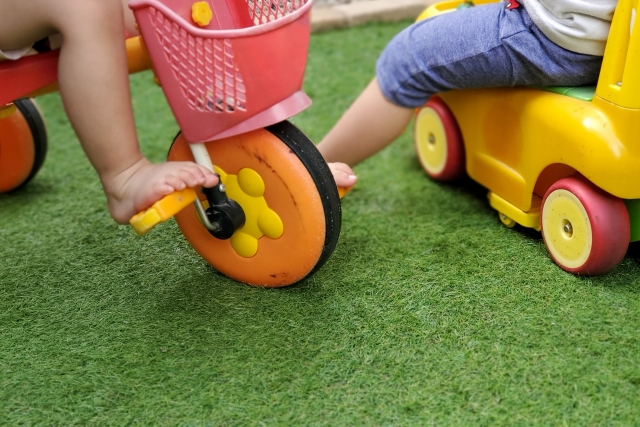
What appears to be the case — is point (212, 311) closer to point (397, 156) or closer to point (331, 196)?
point (331, 196)

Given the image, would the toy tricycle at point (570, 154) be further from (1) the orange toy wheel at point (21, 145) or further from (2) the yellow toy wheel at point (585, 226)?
(1) the orange toy wheel at point (21, 145)

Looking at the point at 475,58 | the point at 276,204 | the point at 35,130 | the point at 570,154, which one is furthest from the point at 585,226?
the point at 35,130

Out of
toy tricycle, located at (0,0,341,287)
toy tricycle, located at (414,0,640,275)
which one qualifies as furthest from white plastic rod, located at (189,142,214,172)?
toy tricycle, located at (414,0,640,275)

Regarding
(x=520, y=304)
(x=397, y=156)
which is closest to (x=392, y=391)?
(x=520, y=304)

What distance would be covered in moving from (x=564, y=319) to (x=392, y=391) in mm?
232

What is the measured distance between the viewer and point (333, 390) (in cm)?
71

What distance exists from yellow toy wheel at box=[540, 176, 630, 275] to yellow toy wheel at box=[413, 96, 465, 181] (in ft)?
0.84

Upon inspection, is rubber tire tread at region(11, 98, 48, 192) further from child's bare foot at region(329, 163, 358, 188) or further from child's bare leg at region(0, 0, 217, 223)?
child's bare foot at region(329, 163, 358, 188)

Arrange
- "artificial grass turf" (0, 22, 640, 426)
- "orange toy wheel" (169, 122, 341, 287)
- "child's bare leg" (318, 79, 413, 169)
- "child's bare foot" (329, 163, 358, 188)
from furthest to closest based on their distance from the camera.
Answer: "child's bare leg" (318, 79, 413, 169)
"child's bare foot" (329, 163, 358, 188)
"orange toy wheel" (169, 122, 341, 287)
"artificial grass turf" (0, 22, 640, 426)

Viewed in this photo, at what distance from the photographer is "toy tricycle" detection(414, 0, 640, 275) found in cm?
79

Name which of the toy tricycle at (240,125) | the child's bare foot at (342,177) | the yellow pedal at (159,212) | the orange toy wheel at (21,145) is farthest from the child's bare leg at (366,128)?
the orange toy wheel at (21,145)

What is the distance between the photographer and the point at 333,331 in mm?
802

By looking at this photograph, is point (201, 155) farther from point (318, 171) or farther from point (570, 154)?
point (570, 154)

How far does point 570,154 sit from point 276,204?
368 millimetres
